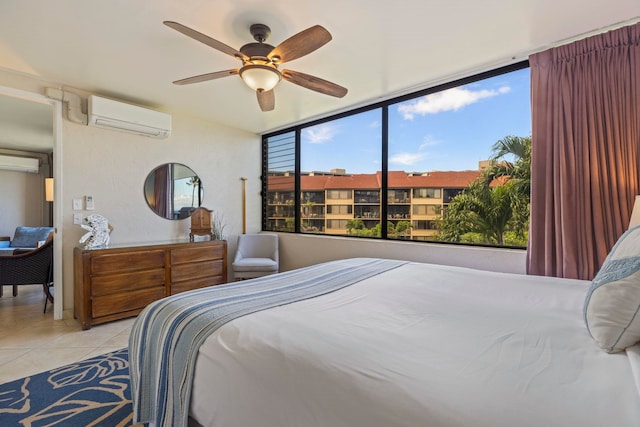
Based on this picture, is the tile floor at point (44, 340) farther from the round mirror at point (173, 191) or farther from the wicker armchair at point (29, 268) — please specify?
the round mirror at point (173, 191)

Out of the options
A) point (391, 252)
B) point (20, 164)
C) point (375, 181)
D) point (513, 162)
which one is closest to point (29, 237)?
point (20, 164)

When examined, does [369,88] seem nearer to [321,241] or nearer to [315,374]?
[321,241]

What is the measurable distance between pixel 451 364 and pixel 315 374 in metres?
0.36

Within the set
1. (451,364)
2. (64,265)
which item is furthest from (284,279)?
(64,265)

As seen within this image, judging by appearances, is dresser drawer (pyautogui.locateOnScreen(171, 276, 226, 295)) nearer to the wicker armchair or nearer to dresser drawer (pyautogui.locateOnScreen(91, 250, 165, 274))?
dresser drawer (pyautogui.locateOnScreen(91, 250, 165, 274))

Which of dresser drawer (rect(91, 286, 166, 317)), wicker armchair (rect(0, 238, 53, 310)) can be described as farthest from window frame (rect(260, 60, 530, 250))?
wicker armchair (rect(0, 238, 53, 310))

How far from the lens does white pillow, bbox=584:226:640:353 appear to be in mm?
829

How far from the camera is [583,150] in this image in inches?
81.8

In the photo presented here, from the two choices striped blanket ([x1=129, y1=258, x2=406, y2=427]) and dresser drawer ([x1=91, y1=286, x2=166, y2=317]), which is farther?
dresser drawer ([x1=91, y1=286, x2=166, y2=317])

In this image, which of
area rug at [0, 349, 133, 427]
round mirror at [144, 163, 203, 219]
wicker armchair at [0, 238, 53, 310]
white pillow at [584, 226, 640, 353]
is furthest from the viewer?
round mirror at [144, 163, 203, 219]

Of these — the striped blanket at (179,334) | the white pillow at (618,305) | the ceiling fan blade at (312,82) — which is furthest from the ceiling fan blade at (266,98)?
the white pillow at (618,305)

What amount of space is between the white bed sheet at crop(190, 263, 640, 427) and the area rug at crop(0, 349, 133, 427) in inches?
39.8

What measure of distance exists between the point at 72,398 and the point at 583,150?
3.56 m

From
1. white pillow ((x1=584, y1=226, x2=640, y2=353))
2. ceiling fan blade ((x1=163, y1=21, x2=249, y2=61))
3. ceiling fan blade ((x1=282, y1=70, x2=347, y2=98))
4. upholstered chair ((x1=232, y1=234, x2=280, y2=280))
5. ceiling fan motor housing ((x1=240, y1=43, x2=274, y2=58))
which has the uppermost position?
ceiling fan motor housing ((x1=240, y1=43, x2=274, y2=58))
